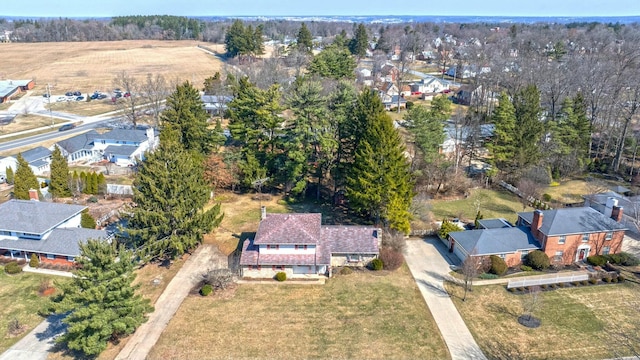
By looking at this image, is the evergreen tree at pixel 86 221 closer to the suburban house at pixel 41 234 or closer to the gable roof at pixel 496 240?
the suburban house at pixel 41 234

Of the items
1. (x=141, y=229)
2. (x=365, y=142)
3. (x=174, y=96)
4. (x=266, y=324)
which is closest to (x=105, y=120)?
(x=174, y=96)

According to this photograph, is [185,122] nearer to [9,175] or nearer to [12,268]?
[9,175]

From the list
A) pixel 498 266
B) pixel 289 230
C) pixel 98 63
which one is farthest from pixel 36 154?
pixel 98 63

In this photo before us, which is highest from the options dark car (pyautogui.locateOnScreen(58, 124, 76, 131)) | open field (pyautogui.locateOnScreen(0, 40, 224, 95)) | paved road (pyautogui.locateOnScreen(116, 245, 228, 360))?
open field (pyautogui.locateOnScreen(0, 40, 224, 95))

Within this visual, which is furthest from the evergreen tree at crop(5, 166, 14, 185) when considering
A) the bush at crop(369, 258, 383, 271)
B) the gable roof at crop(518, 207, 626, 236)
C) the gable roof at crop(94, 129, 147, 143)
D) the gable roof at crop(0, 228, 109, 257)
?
the gable roof at crop(518, 207, 626, 236)

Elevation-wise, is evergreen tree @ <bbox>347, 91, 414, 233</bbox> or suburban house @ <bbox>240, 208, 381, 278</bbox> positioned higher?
evergreen tree @ <bbox>347, 91, 414, 233</bbox>

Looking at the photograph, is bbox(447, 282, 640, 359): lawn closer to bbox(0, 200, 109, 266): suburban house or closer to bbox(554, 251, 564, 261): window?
bbox(554, 251, 564, 261): window

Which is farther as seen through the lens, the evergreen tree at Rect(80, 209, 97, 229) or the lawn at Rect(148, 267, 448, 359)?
the evergreen tree at Rect(80, 209, 97, 229)

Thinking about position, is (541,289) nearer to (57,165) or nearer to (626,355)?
(626,355)
